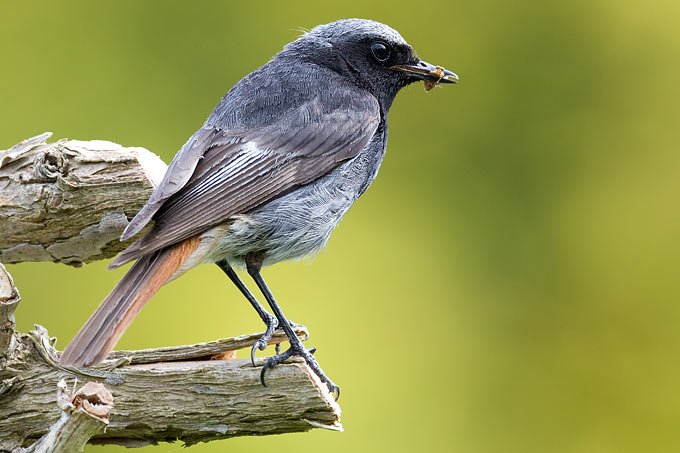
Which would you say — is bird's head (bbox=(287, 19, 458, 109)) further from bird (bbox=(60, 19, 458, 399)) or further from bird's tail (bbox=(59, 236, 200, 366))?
bird's tail (bbox=(59, 236, 200, 366))

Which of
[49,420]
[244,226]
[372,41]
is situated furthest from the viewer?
[372,41]

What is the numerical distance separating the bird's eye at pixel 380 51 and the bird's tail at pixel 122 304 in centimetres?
134

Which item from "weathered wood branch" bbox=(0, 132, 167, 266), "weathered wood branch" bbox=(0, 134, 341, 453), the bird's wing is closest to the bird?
the bird's wing

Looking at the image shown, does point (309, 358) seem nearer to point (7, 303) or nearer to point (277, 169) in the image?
point (277, 169)

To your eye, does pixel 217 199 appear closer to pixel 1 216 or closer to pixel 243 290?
pixel 243 290

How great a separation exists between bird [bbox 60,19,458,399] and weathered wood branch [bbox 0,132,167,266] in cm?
25

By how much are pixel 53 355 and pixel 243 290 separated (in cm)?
93

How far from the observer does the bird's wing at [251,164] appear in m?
3.02

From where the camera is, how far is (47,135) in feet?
11.4

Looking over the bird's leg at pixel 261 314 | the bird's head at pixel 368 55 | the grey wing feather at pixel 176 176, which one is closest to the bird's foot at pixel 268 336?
the bird's leg at pixel 261 314

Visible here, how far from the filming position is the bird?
2.97m

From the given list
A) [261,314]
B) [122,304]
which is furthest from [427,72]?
[122,304]

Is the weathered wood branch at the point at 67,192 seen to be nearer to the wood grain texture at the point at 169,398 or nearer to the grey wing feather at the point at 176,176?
the grey wing feather at the point at 176,176

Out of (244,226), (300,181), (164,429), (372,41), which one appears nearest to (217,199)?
(244,226)
